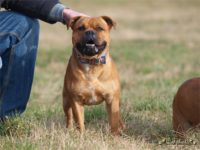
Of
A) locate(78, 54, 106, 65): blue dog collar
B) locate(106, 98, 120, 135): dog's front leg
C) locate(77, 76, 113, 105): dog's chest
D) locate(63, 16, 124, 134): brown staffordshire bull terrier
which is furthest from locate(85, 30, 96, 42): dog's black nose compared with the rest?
locate(106, 98, 120, 135): dog's front leg

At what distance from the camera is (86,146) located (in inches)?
230

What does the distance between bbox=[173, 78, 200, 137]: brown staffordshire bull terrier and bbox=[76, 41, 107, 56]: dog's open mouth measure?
0.97 m

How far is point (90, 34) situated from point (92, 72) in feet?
1.49

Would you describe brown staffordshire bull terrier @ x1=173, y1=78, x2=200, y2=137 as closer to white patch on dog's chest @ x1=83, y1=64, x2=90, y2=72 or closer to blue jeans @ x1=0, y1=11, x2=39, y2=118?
white patch on dog's chest @ x1=83, y1=64, x2=90, y2=72

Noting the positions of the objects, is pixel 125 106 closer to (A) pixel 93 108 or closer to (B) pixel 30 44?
(A) pixel 93 108

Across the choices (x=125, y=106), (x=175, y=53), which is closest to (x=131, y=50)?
(x=175, y=53)

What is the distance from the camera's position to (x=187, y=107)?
6.42m

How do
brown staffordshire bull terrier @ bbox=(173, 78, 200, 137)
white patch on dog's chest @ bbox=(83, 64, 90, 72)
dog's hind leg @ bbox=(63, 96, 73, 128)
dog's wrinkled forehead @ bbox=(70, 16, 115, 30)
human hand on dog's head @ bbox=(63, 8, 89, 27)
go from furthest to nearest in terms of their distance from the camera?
human hand on dog's head @ bbox=(63, 8, 89, 27), dog's hind leg @ bbox=(63, 96, 73, 128), white patch on dog's chest @ bbox=(83, 64, 90, 72), dog's wrinkled forehead @ bbox=(70, 16, 115, 30), brown staffordshire bull terrier @ bbox=(173, 78, 200, 137)

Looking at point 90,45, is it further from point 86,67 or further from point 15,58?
point 15,58

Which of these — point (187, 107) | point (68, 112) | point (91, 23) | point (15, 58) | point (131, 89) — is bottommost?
point (131, 89)

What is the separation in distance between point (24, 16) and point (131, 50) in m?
8.34

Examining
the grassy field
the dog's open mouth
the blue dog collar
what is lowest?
the grassy field

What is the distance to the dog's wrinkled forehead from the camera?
6586 mm

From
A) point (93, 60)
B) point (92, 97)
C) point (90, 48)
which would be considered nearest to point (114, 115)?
point (92, 97)
